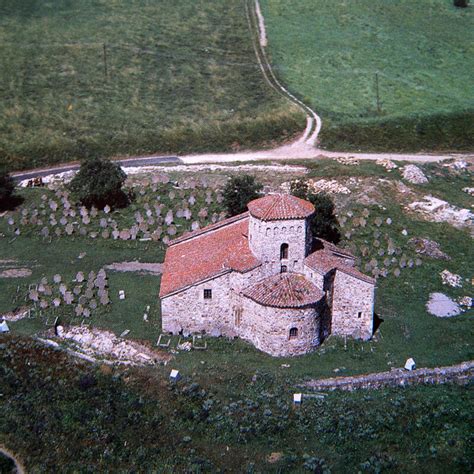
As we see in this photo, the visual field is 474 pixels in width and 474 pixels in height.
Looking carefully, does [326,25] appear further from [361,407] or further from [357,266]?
[361,407]

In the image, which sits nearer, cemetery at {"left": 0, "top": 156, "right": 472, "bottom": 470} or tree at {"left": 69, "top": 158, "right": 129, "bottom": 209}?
cemetery at {"left": 0, "top": 156, "right": 472, "bottom": 470}

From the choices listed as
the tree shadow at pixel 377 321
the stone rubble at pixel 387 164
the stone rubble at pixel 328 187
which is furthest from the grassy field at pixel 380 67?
the tree shadow at pixel 377 321

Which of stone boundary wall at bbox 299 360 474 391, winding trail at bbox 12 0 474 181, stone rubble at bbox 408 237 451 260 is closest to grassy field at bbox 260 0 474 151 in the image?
winding trail at bbox 12 0 474 181

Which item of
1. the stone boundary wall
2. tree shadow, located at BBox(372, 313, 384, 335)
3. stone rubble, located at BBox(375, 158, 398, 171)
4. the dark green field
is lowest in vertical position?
stone rubble, located at BBox(375, 158, 398, 171)

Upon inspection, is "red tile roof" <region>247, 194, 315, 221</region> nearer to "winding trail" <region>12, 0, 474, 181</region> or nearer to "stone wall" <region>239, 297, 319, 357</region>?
"stone wall" <region>239, 297, 319, 357</region>

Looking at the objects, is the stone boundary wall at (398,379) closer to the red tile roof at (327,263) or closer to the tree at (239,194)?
the red tile roof at (327,263)

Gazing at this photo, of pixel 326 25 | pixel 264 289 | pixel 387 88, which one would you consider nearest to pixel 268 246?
pixel 264 289

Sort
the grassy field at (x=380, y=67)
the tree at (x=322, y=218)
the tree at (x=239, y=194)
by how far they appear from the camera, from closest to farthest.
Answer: the tree at (x=322, y=218) < the tree at (x=239, y=194) < the grassy field at (x=380, y=67)
